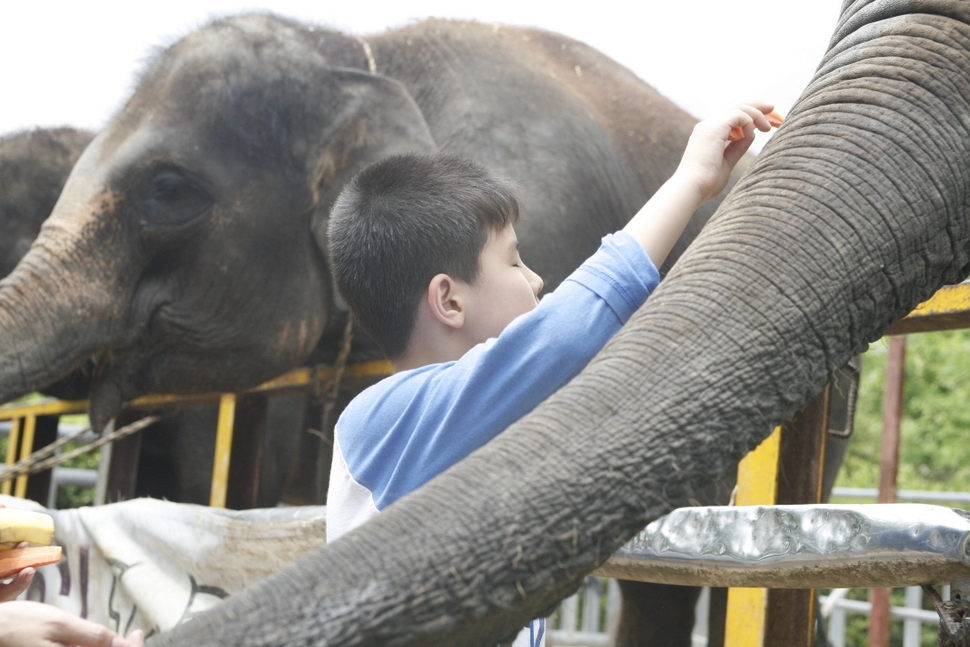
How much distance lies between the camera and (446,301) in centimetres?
130

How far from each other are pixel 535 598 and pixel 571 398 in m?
0.17

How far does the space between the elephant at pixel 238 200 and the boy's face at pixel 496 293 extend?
1890 mm

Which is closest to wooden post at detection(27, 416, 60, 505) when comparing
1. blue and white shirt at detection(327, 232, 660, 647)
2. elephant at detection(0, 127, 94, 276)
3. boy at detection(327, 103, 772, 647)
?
elephant at detection(0, 127, 94, 276)

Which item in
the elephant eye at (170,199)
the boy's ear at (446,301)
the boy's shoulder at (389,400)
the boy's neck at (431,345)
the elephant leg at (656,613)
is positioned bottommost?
the elephant leg at (656,613)

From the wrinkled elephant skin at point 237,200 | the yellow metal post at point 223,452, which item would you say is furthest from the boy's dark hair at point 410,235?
the yellow metal post at point 223,452

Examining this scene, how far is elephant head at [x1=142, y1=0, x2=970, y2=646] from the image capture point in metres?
0.76

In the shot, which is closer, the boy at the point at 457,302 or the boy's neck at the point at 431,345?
the boy at the point at 457,302

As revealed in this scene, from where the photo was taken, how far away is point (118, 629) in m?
2.20

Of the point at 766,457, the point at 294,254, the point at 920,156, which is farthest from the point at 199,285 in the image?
the point at 920,156

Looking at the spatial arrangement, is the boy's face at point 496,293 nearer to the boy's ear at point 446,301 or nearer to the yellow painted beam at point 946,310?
the boy's ear at point 446,301

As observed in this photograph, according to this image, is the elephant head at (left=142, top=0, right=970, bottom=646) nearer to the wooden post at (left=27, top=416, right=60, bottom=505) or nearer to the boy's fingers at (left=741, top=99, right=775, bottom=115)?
the boy's fingers at (left=741, top=99, right=775, bottom=115)

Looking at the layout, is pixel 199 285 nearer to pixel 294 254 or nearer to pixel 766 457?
pixel 294 254

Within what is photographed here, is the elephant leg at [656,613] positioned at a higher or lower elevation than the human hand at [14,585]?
lower

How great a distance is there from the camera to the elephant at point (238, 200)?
3176mm
